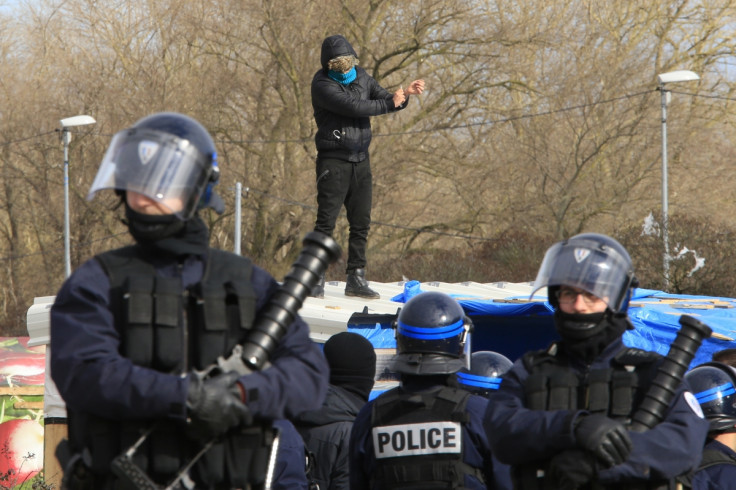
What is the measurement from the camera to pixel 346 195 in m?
8.60

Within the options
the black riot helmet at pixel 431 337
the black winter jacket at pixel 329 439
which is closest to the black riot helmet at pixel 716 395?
the black riot helmet at pixel 431 337

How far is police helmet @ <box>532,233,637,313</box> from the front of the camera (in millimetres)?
3447

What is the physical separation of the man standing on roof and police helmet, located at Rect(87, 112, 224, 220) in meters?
4.78

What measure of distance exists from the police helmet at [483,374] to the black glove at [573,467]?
2535mm

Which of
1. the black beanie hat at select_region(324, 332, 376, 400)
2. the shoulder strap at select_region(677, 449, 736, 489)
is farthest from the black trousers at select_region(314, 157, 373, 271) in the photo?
the shoulder strap at select_region(677, 449, 736, 489)

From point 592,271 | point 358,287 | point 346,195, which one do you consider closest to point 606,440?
point 592,271

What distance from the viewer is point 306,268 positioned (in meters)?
3.06

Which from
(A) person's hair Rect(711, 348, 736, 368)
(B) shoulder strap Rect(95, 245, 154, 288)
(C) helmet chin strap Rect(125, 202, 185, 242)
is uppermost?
(C) helmet chin strap Rect(125, 202, 185, 242)

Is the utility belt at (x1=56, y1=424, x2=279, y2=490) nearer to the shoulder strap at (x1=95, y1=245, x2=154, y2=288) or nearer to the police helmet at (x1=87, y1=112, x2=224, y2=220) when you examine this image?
the shoulder strap at (x1=95, y1=245, x2=154, y2=288)

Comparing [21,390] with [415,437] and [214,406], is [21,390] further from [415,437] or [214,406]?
[214,406]

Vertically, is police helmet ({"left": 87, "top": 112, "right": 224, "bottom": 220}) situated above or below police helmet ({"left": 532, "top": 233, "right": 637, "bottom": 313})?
above

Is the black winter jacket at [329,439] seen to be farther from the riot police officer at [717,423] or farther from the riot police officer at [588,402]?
the riot police officer at [588,402]

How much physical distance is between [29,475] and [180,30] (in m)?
17.5

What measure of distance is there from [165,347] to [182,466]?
0.34 meters
